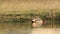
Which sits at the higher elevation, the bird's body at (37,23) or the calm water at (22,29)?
the bird's body at (37,23)

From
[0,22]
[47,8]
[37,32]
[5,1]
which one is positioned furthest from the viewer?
[5,1]

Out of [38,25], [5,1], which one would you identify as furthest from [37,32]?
[5,1]

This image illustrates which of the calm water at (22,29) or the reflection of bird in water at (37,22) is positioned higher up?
the reflection of bird in water at (37,22)

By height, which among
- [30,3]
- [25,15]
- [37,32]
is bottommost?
[37,32]

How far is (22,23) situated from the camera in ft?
5.15

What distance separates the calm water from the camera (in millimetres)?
1483

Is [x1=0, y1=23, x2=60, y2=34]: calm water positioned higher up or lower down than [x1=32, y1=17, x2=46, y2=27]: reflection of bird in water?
lower down

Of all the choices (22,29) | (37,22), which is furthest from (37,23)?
(22,29)

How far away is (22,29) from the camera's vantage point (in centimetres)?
152

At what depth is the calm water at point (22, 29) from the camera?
4.87 ft

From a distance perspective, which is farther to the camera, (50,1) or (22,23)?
(50,1)

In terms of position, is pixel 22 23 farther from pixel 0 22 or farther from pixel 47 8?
pixel 47 8

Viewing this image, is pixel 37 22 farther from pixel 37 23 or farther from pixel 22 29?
pixel 22 29

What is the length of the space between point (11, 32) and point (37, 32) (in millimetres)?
246
